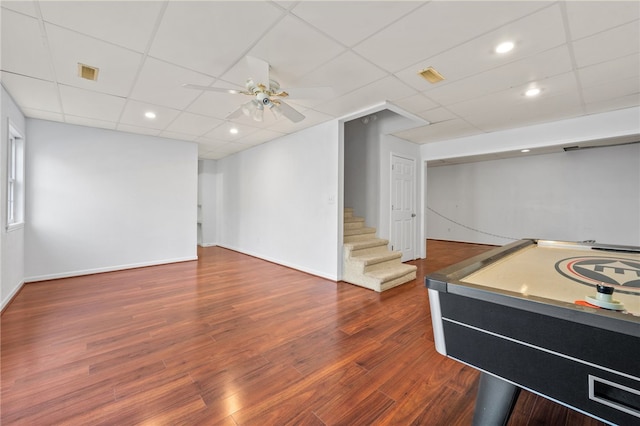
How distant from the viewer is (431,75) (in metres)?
2.65

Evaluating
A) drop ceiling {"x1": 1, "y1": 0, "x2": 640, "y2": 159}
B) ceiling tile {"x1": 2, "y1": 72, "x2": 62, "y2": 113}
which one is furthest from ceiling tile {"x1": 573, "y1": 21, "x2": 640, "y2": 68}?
ceiling tile {"x1": 2, "y1": 72, "x2": 62, "y2": 113}

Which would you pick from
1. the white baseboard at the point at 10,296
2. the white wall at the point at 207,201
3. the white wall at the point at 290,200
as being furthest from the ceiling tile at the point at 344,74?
the white wall at the point at 207,201

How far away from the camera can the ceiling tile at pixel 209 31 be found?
174cm

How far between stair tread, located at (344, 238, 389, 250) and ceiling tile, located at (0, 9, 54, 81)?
379 cm

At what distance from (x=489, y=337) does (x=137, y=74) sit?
11.5ft

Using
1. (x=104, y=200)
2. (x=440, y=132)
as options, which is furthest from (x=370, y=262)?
(x=104, y=200)

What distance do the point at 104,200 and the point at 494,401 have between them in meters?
5.78

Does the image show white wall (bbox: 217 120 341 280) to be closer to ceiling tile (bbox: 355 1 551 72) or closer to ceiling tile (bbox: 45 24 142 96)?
ceiling tile (bbox: 355 1 551 72)

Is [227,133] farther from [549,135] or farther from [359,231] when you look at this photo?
[549,135]

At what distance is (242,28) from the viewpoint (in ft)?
6.32

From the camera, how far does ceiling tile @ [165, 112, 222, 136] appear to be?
3.91m

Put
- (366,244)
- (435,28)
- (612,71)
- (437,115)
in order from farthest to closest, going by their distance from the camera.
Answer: (366,244), (437,115), (612,71), (435,28)

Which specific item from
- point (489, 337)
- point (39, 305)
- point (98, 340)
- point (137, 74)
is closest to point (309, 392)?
point (489, 337)

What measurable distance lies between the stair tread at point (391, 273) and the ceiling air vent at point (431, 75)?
2461 mm
